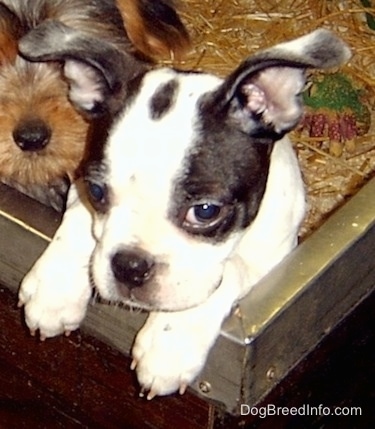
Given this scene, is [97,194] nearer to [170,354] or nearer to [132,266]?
[132,266]

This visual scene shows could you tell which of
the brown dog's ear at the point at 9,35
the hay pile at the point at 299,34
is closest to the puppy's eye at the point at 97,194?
the brown dog's ear at the point at 9,35

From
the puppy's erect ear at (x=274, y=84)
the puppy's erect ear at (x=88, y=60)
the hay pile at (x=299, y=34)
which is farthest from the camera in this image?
the hay pile at (x=299, y=34)

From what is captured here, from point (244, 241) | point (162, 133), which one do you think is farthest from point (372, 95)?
point (162, 133)

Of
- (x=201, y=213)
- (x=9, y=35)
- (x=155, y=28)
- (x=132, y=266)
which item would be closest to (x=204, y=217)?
(x=201, y=213)

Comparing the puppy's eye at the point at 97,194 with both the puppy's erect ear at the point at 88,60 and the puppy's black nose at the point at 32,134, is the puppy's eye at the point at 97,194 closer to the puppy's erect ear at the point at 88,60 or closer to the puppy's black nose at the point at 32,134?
the puppy's erect ear at the point at 88,60

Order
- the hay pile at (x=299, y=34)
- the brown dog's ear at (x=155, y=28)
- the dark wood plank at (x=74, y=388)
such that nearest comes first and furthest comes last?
the dark wood plank at (x=74, y=388) → the brown dog's ear at (x=155, y=28) → the hay pile at (x=299, y=34)

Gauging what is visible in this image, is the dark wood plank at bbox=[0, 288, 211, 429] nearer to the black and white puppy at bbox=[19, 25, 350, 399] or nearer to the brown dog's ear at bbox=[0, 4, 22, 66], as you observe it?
the black and white puppy at bbox=[19, 25, 350, 399]

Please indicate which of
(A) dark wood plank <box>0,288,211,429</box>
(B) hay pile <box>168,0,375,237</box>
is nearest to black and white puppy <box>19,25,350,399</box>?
(A) dark wood plank <box>0,288,211,429</box>
